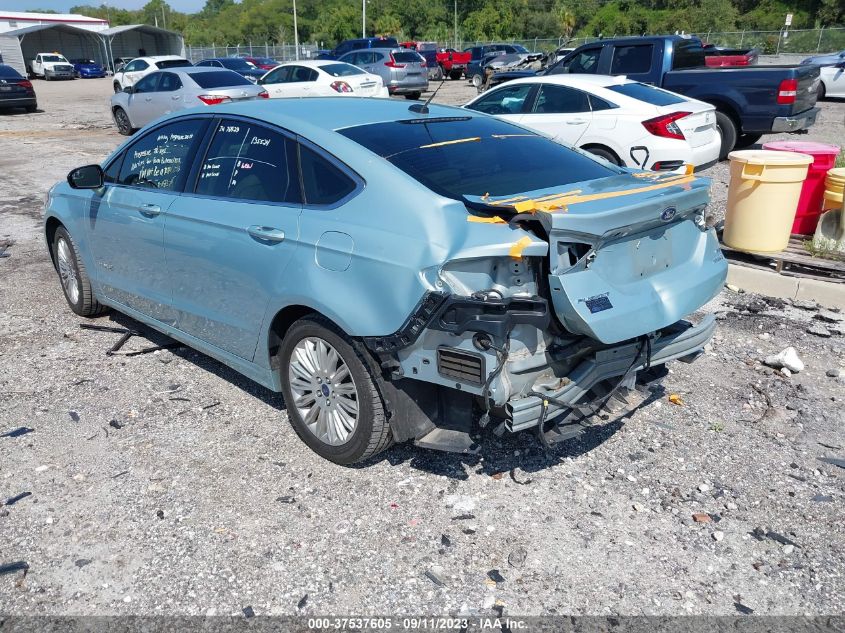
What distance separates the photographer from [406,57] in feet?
88.9

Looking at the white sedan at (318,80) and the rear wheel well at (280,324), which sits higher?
the rear wheel well at (280,324)

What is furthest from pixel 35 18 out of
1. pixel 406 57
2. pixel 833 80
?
pixel 833 80

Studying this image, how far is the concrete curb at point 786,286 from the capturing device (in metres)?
5.94

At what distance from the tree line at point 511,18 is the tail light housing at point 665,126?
171 feet

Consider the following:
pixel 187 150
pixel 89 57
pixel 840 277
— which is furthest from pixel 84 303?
pixel 89 57

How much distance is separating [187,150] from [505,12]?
75934 millimetres

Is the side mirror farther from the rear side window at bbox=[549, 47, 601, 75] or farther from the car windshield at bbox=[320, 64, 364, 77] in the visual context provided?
the car windshield at bbox=[320, 64, 364, 77]

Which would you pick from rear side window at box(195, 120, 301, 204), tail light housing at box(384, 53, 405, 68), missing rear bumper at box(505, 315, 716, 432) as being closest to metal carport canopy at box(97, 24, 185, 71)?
tail light housing at box(384, 53, 405, 68)

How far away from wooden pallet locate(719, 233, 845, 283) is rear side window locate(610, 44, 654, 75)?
7347mm

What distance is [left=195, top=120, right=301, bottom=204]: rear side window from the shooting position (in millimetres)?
3863

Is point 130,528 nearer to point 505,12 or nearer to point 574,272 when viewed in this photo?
point 574,272

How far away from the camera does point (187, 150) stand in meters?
4.51

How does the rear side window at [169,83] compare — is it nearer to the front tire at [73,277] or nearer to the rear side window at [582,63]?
the rear side window at [582,63]

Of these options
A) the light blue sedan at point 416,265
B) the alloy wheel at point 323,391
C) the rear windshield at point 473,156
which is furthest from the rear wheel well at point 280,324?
the rear windshield at point 473,156
